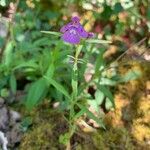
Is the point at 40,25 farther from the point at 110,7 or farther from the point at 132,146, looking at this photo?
the point at 132,146

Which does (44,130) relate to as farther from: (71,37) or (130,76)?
(71,37)

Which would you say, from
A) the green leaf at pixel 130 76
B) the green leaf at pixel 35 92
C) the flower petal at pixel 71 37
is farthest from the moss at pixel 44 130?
the flower petal at pixel 71 37

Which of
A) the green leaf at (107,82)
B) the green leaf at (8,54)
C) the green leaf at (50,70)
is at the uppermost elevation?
the green leaf at (8,54)

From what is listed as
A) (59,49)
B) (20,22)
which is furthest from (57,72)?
(20,22)

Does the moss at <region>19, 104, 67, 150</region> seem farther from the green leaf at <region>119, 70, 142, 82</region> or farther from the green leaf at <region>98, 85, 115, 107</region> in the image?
the green leaf at <region>119, 70, 142, 82</region>

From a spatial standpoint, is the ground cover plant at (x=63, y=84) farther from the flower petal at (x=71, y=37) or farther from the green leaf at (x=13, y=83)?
the flower petal at (x=71, y=37)

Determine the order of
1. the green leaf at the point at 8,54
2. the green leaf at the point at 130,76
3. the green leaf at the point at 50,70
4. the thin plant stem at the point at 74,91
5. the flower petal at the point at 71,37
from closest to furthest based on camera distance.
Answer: the flower petal at the point at 71,37
the thin plant stem at the point at 74,91
the green leaf at the point at 50,70
the green leaf at the point at 8,54
the green leaf at the point at 130,76

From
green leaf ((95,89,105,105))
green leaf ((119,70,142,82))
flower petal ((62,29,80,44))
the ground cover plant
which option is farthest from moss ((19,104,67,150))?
flower petal ((62,29,80,44))

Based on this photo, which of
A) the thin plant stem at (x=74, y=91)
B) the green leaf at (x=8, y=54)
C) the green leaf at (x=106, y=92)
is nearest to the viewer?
the thin plant stem at (x=74, y=91)

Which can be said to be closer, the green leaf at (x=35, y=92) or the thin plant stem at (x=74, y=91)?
the thin plant stem at (x=74, y=91)
